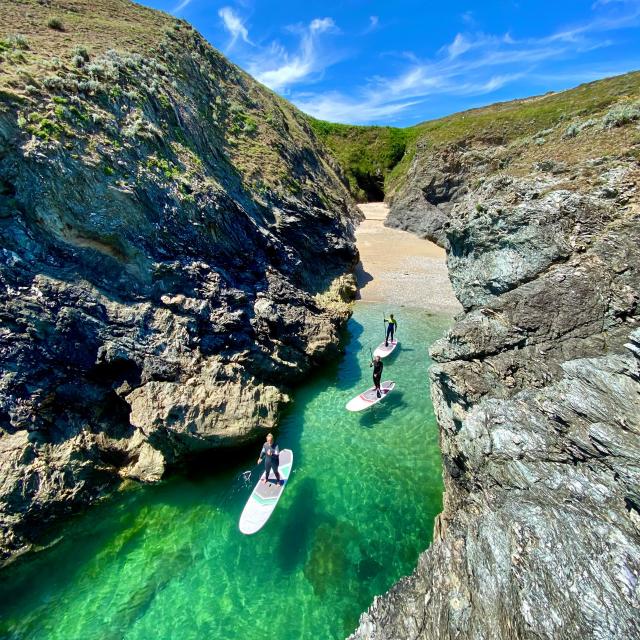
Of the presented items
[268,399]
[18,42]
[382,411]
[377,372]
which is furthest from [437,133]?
[268,399]

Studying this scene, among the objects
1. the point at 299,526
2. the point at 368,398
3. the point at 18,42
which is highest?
the point at 18,42

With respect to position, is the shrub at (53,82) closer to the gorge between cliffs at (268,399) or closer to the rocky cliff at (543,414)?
the gorge between cliffs at (268,399)

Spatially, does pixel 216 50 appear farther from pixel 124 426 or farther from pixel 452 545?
pixel 452 545

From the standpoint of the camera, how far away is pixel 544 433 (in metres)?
8.36

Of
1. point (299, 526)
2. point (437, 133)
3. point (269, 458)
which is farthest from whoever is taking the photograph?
point (437, 133)

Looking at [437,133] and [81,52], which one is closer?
[81,52]

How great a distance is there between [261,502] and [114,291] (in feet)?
40.0

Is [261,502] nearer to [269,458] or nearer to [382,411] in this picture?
[269,458]

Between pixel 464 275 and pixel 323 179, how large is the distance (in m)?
39.1

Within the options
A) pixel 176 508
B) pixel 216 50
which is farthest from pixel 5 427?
pixel 216 50

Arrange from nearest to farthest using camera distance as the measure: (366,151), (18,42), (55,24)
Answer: (18,42) → (55,24) → (366,151)

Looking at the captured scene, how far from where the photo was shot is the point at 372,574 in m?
10.8

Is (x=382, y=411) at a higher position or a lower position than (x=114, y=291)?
lower

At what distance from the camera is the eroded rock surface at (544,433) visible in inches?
235
